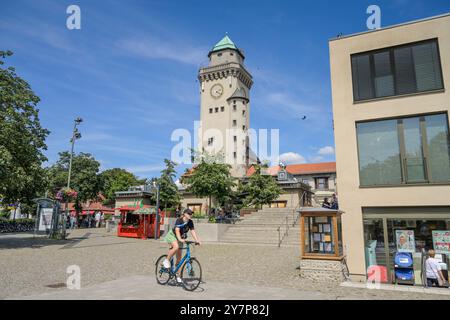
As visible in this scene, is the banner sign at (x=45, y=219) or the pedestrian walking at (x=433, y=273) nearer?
the pedestrian walking at (x=433, y=273)

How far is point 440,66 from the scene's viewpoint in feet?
37.2

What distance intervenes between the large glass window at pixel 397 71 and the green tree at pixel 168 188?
2709 cm

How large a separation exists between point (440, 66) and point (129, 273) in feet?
40.7

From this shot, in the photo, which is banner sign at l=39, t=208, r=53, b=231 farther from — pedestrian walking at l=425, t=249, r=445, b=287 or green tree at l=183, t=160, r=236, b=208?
pedestrian walking at l=425, t=249, r=445, b=287

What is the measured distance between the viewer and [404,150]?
11.5 m

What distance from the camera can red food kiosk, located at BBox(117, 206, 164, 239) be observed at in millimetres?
25750

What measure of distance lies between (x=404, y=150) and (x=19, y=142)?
18.5m

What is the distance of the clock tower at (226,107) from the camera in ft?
191

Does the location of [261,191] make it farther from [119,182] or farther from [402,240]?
[119,182]

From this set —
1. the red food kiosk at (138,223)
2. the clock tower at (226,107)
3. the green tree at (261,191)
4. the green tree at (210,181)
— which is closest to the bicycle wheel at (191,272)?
the red food kiosk at (138,223)

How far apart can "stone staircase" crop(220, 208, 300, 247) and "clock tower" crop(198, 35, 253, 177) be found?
1032 inches

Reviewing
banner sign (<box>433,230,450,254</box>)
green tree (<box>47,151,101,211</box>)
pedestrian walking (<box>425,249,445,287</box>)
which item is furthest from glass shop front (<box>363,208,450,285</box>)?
green tree (<box>47,151,101,211</box>)

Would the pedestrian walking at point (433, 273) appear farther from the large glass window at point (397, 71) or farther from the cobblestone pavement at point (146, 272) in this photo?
the large glass window at point (397, 71)
